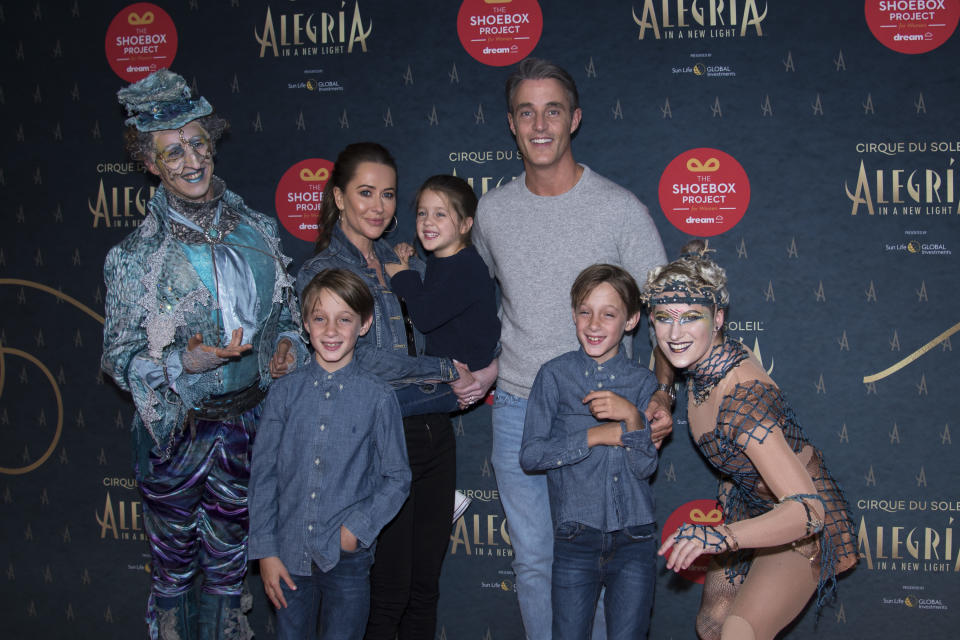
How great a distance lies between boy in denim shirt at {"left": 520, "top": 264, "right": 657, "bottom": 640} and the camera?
2172mm

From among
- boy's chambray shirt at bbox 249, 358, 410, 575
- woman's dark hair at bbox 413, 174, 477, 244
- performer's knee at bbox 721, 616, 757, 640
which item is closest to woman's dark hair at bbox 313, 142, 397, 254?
woman's dark hair at bbox 413, 174, 477, 244

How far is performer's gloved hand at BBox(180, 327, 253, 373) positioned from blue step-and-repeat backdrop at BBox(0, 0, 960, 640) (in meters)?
1.13

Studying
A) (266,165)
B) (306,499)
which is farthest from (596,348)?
(266,165)

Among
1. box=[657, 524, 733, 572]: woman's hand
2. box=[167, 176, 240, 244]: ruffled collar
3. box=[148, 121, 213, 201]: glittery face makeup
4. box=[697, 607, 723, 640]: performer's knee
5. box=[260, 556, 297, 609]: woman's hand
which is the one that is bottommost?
box=[697, 607, 723, 640]: performer's knee

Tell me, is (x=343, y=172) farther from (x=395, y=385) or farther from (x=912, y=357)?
(x=912, y=357)

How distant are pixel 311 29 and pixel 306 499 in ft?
7.02

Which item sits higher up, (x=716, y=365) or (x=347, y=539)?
(x=716, y=365)

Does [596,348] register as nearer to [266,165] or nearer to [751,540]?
[751,540]

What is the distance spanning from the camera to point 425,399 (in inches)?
95.3

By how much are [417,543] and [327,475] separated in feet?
1.73

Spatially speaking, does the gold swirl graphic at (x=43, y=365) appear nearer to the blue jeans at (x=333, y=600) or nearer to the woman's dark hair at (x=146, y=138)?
the woman's dark hair at (x=146, y=138)

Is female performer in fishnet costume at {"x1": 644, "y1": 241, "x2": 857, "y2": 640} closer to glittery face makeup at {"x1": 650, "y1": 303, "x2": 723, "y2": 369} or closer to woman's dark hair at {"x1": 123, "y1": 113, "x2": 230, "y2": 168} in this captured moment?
glittery face makeup at {"x1": 650, "y1": 303, "x2": 723, "y2": 369}

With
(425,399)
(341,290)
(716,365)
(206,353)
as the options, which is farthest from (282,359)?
(716,365)

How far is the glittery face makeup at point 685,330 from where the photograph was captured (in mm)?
2057
